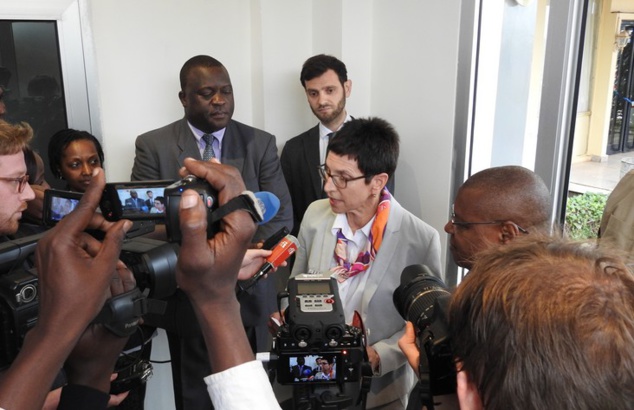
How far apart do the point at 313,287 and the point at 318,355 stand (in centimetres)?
19

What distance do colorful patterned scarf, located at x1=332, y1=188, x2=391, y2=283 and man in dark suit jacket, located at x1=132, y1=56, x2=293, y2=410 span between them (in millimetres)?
474

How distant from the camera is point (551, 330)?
1.88 ft

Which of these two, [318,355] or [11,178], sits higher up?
[11,178]

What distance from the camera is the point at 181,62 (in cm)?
291

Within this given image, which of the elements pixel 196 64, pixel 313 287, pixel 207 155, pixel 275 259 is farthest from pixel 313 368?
pixel 196 64

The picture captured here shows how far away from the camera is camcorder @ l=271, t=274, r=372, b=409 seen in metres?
1.26

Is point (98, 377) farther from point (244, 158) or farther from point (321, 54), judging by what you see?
point (321, 54)

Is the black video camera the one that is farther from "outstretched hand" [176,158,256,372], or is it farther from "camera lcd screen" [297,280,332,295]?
"camera lcd screen" [297,280,332,295]

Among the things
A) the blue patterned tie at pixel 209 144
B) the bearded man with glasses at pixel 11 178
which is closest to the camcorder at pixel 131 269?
the bearded man with glasses at pixel 11 178

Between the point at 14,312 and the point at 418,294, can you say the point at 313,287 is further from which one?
the point at 14,312

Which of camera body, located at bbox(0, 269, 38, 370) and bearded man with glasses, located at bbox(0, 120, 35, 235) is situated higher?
bearded man with glasses, located at bbox(0, 120, 35, 235)

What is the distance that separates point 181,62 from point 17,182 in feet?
5.23

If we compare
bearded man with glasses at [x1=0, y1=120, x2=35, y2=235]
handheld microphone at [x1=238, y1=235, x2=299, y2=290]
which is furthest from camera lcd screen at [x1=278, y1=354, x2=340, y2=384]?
bearded man with glasses at [x1=0, y1=120, x2=35, y2=235]

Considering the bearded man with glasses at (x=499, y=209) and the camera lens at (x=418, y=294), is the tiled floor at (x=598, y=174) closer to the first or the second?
the bearded man with glasses at (x=499, y=209)
